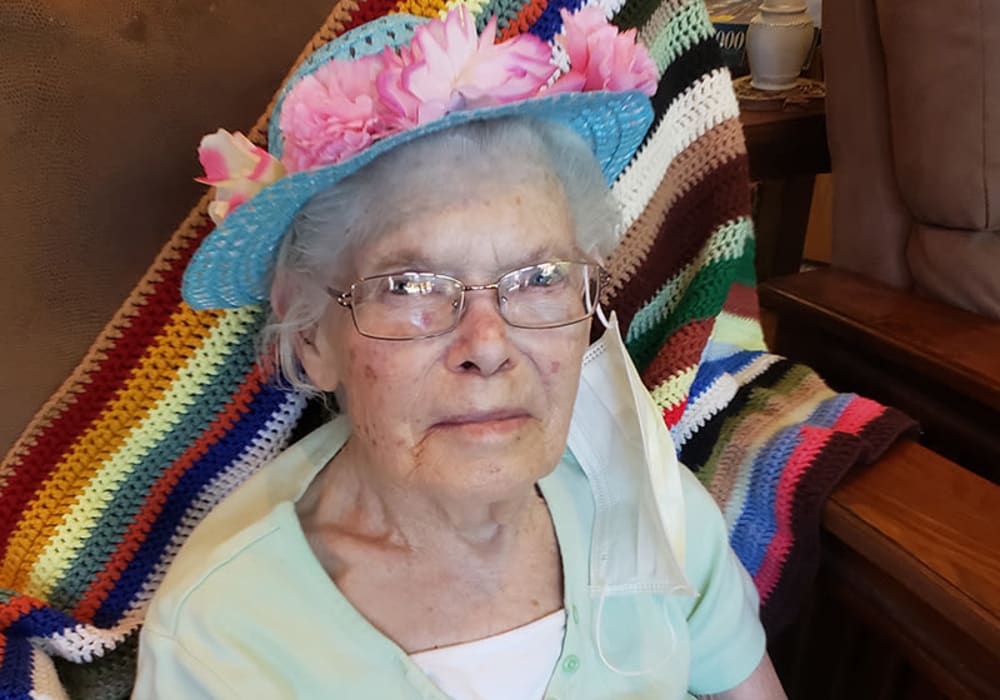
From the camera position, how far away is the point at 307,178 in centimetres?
69

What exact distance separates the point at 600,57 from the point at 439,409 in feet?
1.13

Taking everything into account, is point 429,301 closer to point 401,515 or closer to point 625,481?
point 401,515

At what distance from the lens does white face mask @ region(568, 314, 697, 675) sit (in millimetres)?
893

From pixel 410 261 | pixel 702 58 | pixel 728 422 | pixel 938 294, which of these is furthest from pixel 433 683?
pixel 938 294

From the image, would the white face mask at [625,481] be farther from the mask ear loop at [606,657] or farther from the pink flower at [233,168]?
the pink flower at [233,168]

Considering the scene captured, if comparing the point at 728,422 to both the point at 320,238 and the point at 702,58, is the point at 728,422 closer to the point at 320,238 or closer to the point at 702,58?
the point at 702,58

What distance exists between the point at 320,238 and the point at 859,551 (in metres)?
0.66

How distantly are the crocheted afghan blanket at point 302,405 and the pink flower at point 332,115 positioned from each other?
0.67 feet

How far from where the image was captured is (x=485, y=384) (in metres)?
0.74

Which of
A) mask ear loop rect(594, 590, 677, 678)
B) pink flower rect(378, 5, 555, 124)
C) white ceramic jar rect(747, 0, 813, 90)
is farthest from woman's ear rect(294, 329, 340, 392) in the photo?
white ceramic jar rect(747, 0, 813, 90)

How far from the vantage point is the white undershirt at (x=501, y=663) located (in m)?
0.85

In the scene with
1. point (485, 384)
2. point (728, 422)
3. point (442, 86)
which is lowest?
point (728, 422)

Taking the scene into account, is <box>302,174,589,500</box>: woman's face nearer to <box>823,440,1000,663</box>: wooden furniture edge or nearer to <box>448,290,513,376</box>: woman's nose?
<box>448,290,513,376</box>: woman's nose

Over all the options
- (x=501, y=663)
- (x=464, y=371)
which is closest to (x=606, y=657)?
(x=501, y=663)
